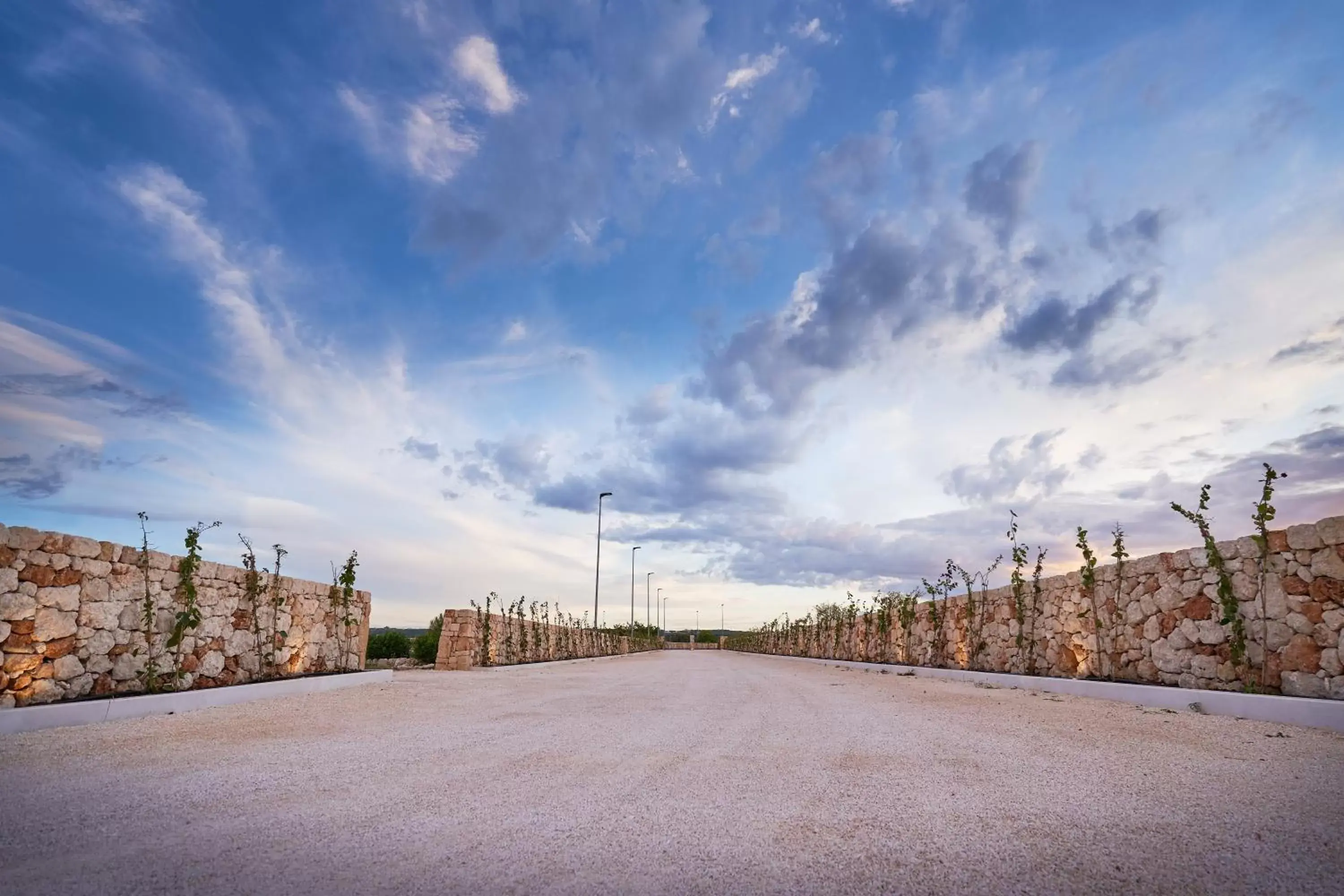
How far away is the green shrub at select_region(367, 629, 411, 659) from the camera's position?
3688 cm

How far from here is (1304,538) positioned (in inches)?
310

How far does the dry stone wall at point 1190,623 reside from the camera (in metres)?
7.63

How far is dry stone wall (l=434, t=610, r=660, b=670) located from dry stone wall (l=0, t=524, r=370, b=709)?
9016mm

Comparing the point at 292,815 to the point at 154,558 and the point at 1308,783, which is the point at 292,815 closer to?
the point at 1308,783

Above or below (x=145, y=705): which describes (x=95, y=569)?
above

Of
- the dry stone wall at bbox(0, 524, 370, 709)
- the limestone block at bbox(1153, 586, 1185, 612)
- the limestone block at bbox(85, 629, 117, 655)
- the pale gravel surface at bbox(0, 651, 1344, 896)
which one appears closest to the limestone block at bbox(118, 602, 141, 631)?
the dry stone wall at bbox(0, 524, 370, 709)

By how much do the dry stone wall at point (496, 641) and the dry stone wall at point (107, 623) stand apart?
355 inches

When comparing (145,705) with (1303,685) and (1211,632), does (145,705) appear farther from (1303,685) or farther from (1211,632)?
(1211,632)

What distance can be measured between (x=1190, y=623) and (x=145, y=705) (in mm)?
13046

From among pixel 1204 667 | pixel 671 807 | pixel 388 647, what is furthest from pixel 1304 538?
pixel 388 647

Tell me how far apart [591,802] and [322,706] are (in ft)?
21.4

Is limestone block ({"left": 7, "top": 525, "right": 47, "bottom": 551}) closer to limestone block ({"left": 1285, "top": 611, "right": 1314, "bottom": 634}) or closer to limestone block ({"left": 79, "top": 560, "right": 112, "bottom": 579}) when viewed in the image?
limestone block ({"left": 79, "top": 560, "right": 112, "bottom": 579})

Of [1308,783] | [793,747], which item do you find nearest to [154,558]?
[793,747]

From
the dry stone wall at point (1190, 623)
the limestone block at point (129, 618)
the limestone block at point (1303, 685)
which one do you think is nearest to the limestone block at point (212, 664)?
the limestone block at point (129, 618)
